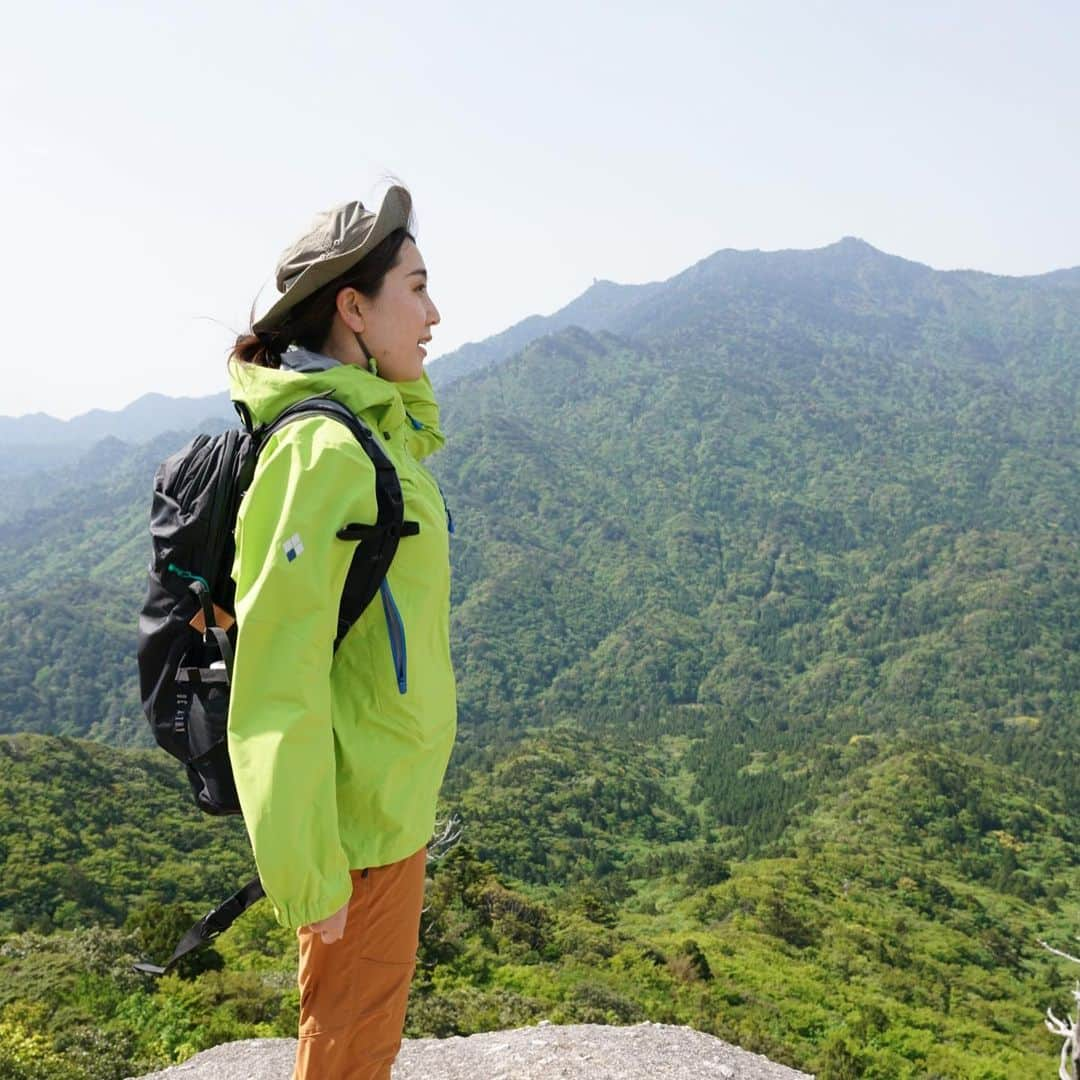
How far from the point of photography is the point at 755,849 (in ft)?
160

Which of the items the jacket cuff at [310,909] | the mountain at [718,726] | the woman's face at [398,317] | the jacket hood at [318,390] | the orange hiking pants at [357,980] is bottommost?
the mountain at [718,726]

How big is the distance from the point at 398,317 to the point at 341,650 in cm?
69

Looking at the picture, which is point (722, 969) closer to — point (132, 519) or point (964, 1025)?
point (964, 1025)

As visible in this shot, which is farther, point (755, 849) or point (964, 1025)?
point (755, 849)

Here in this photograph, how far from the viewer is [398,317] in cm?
183

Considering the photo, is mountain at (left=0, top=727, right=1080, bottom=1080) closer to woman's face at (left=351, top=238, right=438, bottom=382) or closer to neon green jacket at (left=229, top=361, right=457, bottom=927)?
neon green jacket at (left=229, top=361, right=457, bottom=927)

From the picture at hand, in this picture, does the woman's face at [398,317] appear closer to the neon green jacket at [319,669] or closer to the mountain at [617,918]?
the neon green jacket at [319,669]

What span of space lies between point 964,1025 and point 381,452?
761 inches

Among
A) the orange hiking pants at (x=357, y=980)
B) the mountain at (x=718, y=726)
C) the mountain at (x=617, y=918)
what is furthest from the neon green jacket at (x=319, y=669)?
the mountain at (x=718, y=726)

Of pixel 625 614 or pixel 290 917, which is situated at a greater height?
pixel 290 917

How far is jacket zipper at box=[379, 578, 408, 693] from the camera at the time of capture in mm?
1619

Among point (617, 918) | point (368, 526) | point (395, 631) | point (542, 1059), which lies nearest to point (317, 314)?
point (368, 526)

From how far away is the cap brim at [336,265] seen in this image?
175 cm

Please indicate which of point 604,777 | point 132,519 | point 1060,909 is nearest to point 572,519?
point 132,519
